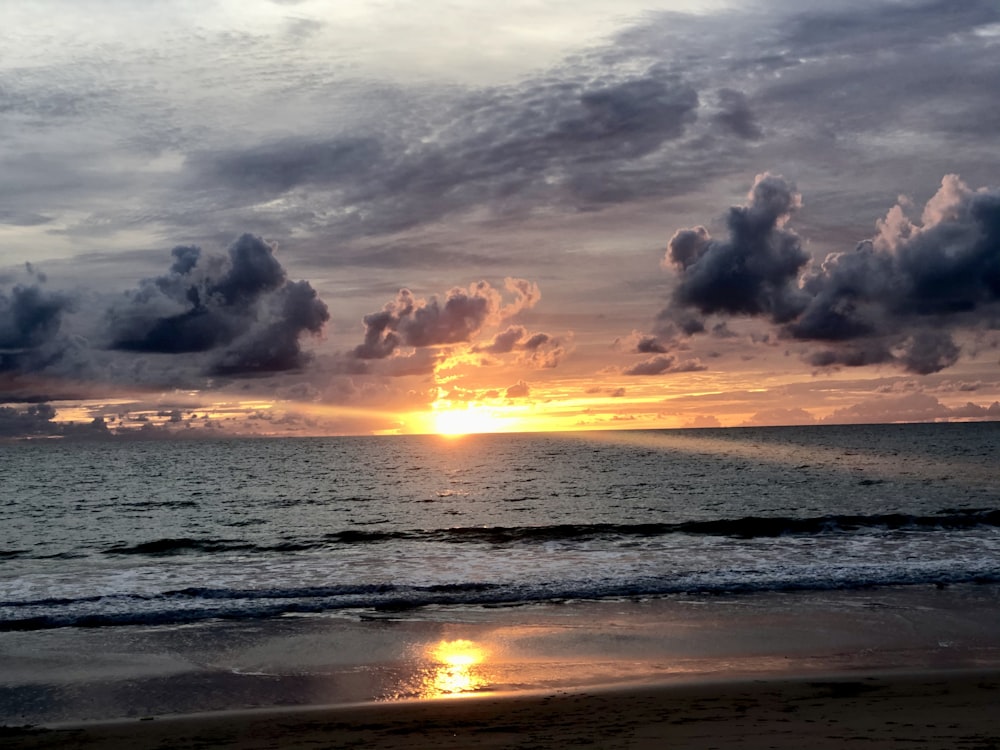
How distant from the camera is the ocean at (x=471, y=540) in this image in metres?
23.7

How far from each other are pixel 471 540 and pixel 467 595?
553 inches

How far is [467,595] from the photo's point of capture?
75.8ft

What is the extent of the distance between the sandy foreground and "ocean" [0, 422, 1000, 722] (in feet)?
3.39

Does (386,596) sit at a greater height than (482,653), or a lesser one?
lesser

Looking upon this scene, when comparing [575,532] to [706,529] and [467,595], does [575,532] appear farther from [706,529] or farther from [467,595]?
[467,595]

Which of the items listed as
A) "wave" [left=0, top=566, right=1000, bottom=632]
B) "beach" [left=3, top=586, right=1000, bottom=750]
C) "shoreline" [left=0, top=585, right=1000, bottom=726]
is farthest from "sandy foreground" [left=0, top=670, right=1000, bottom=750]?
"wave" [left=0, top=566, right=1000, bottom=632]

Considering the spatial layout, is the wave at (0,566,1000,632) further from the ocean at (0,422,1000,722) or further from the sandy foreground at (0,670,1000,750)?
the sandy foreground at (0,670,1000,750)

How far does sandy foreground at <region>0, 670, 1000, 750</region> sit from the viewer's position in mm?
11320

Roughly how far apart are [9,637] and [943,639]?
20852 millimetres

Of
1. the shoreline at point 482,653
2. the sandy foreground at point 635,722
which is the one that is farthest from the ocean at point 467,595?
the sandy foreground at point 635,722

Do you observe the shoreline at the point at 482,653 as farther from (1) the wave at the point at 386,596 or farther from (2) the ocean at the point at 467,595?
(1) the wave at the point at 386,596

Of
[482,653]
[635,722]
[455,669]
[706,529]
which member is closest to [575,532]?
[706,529]

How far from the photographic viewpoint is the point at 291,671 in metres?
15.9

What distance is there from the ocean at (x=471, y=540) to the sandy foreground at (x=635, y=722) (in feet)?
29.4
